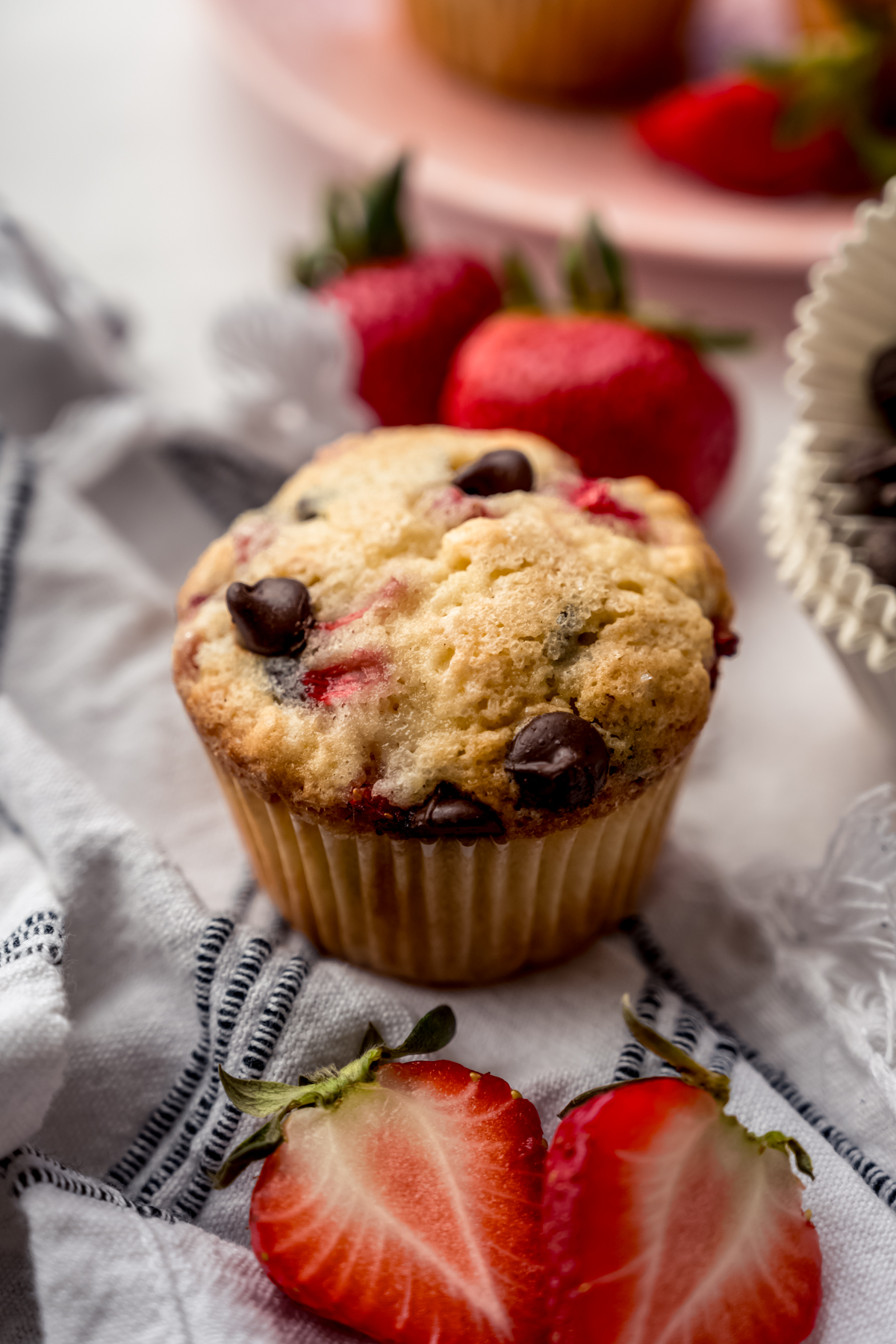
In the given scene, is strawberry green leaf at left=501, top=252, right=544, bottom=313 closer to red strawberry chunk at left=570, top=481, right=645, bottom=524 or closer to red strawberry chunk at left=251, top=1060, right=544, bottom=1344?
red strawberry chunk at left=570, top=481, right=645, bottom=524

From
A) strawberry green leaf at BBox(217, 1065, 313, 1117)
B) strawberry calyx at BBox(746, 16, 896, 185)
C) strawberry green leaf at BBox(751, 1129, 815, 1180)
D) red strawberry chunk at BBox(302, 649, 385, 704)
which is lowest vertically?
strawberry green leaf at BBox(217, 1065, 313, 1117)

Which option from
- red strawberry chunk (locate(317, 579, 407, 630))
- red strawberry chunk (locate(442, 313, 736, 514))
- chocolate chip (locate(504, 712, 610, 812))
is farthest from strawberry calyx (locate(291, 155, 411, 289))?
chocolate chip (locate(504, 712, 610, 812))

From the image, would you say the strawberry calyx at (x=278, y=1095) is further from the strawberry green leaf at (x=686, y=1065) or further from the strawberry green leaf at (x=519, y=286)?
the strawberry green leaf at (x=519, y=286)

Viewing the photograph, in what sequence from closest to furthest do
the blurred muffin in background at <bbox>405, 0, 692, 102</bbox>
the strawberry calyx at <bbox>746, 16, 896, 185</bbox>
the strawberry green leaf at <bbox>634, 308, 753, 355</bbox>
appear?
the strawberry green leaf at <bbox>634, 308, 753, 355</bbox> → the strawberry calyx at <bbox>746, 16, 896, 185</bbox> → the blurred muffin in background at <bbox>405, 0, 692, 102</bbox>

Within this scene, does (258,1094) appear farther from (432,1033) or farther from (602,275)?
(602,275)

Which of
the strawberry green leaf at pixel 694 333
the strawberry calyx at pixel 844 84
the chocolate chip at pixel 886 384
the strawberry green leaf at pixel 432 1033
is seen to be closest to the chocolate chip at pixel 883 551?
the chocolate chip at pixel 886 384

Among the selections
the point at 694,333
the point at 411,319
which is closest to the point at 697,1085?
the point at 694,333
